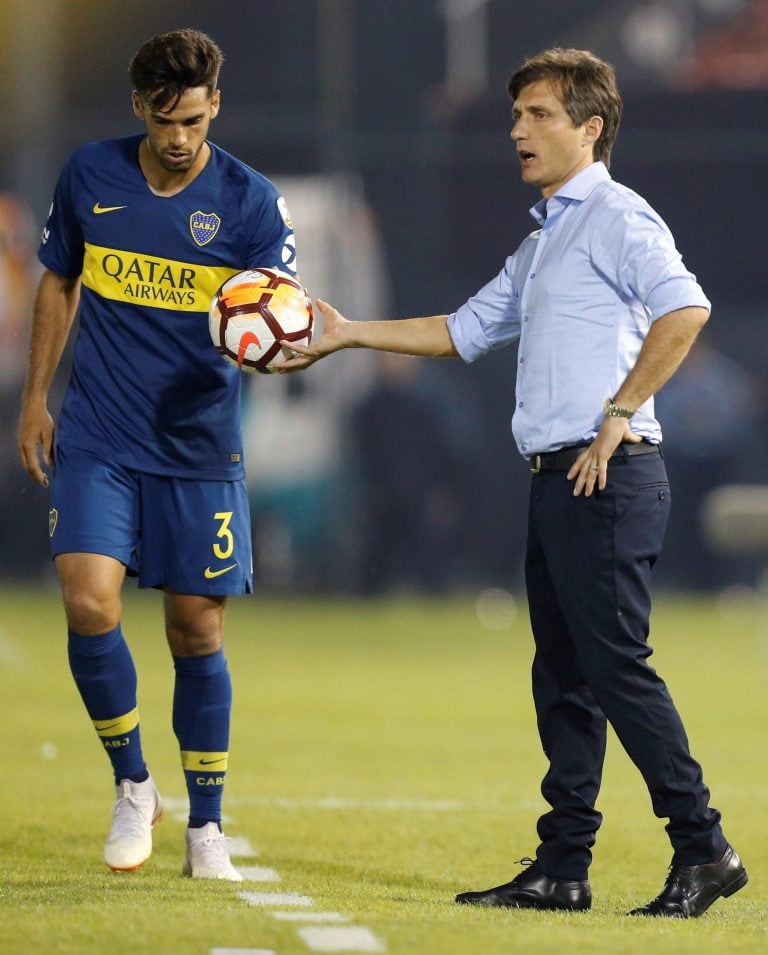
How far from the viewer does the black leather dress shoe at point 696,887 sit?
4.52m

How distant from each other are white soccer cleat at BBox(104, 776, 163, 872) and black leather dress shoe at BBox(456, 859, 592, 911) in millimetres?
1002

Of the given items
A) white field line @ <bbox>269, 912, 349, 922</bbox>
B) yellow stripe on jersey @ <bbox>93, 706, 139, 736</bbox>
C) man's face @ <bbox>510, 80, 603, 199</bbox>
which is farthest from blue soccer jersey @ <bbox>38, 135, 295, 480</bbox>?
white field line @ <bbox>269, 912, 349, 922</bbox>

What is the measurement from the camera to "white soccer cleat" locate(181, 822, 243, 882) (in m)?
5.09

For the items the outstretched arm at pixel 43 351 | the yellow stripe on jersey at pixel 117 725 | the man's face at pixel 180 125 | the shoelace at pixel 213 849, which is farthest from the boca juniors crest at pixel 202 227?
the shoelace at pixel 213 849

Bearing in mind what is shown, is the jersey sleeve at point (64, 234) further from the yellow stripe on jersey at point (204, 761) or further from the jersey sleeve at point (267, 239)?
the yellow stripe on jersey at point (204, 761)

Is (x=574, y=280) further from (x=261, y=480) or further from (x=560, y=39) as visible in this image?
(x=560, y=39)

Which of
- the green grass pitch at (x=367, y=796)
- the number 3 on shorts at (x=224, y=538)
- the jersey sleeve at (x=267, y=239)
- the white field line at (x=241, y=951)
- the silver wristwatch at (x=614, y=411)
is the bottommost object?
the green grass pitch at (x=367, y=796)

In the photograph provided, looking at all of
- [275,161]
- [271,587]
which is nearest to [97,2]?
[275,161]

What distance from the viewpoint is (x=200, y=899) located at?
181 inches

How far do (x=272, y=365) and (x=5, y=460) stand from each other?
1117 cm

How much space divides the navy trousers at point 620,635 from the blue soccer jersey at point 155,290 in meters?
1.15

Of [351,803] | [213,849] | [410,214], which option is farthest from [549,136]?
[410,214]

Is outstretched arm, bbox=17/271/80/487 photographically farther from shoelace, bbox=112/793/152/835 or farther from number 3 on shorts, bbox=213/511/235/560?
shoelace, bbox=112/793/152/835

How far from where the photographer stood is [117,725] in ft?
17.5
